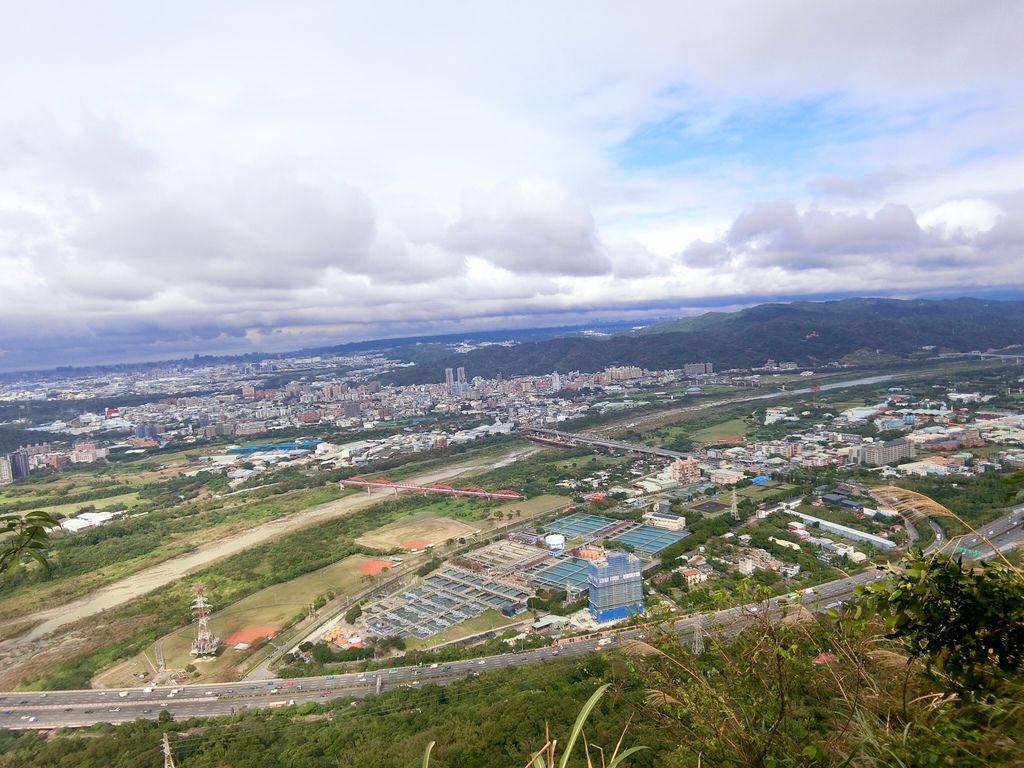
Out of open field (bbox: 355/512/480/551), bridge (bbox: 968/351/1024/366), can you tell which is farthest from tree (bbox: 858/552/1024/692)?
bridge (bbox: 968/351/1024/366)

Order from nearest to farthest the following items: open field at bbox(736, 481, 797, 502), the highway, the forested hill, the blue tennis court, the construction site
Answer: the highway → the construction site → the blue tennis court → open field at bbox(736, 481, 797, 502) → the forested hill

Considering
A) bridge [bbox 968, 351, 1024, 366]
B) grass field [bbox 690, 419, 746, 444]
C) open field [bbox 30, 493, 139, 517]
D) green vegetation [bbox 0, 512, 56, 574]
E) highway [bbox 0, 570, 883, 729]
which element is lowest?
grass field [bbox 690, 419, 746, 444]

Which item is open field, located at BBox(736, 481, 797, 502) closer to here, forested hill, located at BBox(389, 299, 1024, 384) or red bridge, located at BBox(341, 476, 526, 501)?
red bridge, located at BBox(341, 476, 526, 501)

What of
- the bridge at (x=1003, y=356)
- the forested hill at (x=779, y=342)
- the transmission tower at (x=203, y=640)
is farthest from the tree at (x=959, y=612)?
the forested hill at (x=779, y=342)

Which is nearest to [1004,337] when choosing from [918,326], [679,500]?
[918,326]

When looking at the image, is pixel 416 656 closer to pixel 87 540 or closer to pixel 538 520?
pixel 538 520

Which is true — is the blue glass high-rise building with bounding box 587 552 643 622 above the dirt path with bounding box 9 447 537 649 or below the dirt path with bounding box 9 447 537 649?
above

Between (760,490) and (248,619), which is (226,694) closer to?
(248,619)
